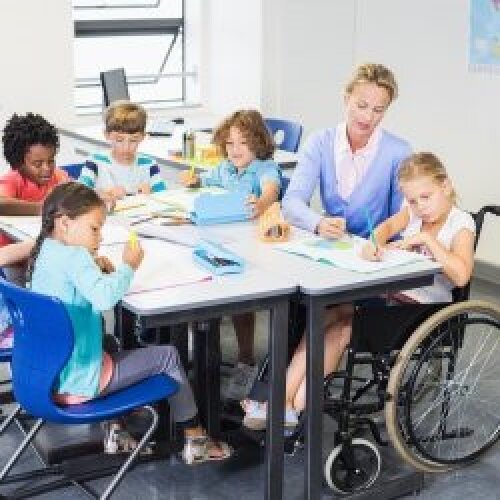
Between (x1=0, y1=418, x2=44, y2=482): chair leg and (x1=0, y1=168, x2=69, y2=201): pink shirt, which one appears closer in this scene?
(x1=0, y1=418, x2=44, y2=482): chair leg

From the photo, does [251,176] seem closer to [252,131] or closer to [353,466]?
[252,131]

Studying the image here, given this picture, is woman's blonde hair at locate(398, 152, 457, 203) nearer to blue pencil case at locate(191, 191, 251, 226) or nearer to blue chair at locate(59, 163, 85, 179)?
blue pencil case at locate(191, 191, 251, 226)

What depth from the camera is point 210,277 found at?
8.90ft

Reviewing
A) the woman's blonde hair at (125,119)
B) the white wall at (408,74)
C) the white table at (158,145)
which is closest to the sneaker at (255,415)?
the woman's blonde hair at (125,119)

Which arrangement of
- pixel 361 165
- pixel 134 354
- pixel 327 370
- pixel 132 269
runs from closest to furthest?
pixel 132 269 → pixel 134 354 → pixel 327 370 → pixel 361 165

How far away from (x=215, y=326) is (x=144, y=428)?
45 cm

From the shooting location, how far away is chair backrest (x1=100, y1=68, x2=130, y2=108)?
5262mm

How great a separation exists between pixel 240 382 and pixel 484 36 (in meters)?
2.33

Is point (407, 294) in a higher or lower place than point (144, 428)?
higher

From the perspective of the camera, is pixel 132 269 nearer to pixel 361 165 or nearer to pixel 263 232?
pixel 263 232

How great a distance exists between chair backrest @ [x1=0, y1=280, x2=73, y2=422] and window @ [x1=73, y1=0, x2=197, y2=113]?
3.82 meters

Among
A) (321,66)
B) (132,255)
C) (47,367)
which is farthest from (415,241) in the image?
(321,66)

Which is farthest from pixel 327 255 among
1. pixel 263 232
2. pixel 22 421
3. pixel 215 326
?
pixel 22 421

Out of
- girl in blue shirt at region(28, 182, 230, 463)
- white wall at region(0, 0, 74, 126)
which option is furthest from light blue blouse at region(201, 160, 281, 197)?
white wall at region(0, 0, 74, 126)
